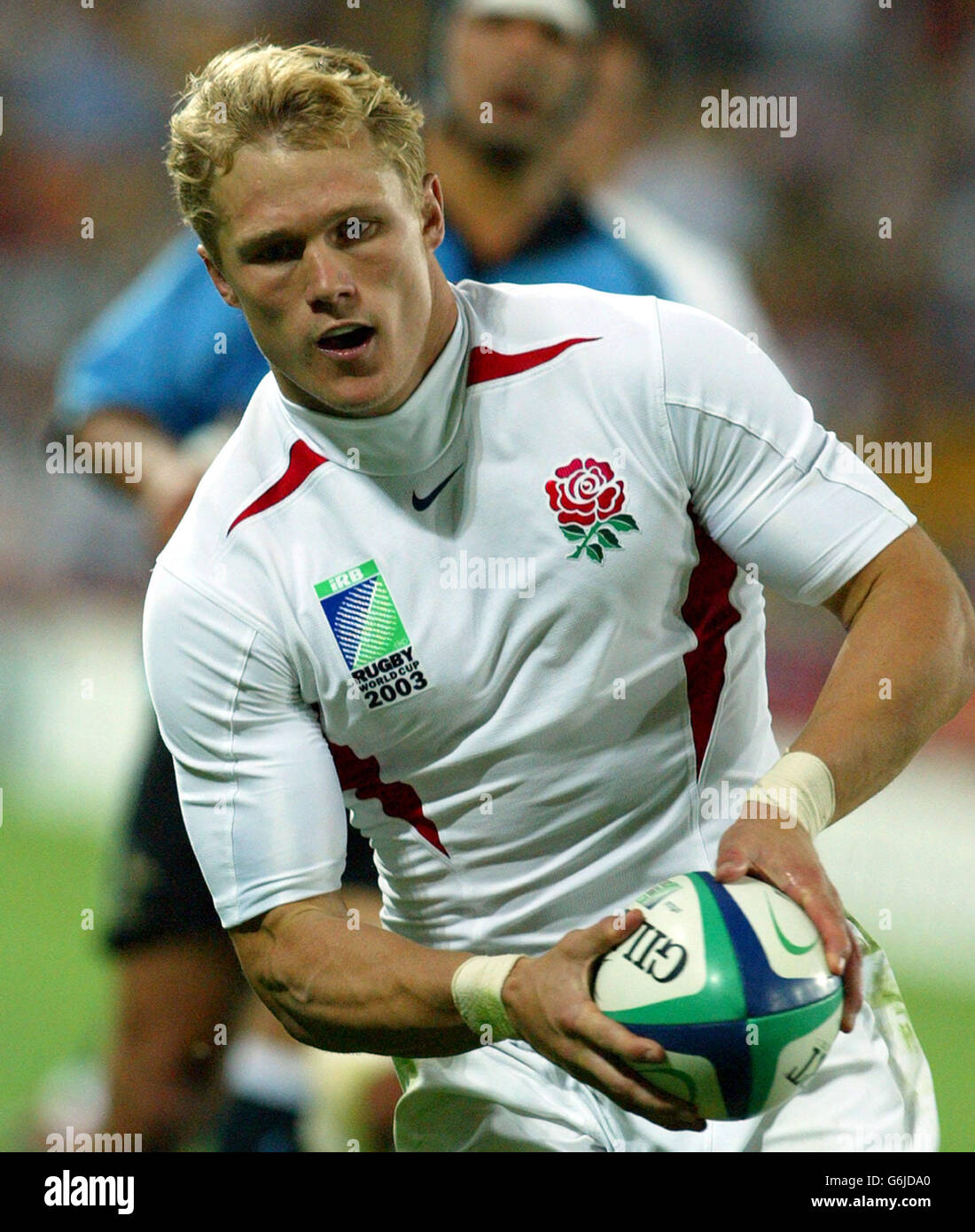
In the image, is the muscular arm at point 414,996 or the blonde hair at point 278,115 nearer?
the muscular arm at point 414,996

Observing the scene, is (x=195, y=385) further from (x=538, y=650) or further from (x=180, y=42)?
(x=180, y=42)

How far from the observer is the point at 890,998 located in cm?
227

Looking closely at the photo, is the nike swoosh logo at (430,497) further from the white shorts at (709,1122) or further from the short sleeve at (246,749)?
the white shorts at (709,1122)

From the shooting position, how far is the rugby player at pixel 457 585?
195 centimetres

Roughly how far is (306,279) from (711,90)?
5.40m

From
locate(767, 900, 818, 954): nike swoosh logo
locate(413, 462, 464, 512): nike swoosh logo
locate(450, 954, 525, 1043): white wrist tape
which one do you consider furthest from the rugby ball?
locate(413, 462, 464, 512): nike swoosh logo

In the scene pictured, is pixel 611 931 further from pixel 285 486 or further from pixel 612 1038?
pixel 285 486

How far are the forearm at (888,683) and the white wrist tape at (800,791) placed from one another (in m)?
0.02

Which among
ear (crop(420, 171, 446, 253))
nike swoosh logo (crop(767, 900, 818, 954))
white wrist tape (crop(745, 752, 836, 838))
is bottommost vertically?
nike swoosh logo (crop(767, 900, 818, 954))

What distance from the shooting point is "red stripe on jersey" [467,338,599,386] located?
6.77 ft

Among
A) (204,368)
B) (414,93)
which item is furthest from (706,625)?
(414,93)

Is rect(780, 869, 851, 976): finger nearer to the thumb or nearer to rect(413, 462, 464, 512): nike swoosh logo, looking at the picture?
the thumb

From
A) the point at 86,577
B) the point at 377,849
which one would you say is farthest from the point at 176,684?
the point at 86,577

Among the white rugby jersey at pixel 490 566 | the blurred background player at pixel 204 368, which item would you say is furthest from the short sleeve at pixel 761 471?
the blurred background player at pixel 204 368
